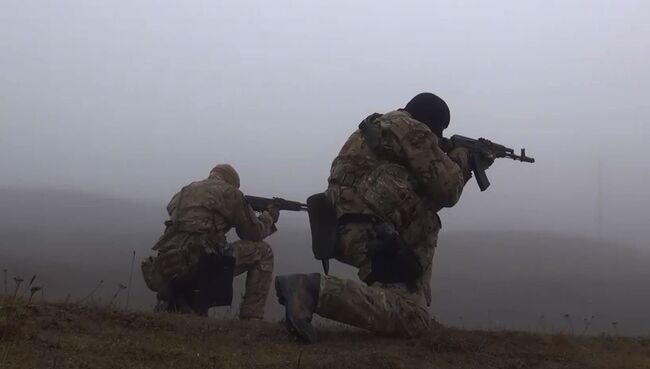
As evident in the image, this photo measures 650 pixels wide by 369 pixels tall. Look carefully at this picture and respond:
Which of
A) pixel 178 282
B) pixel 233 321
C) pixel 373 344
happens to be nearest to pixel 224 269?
pixel 178 282

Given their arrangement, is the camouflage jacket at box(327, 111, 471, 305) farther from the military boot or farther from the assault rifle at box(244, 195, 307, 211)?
the assault rifle at box(244, 195, 307, 211)

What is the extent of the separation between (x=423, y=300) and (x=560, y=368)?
1188 mm

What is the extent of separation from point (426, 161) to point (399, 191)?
33 centimetres

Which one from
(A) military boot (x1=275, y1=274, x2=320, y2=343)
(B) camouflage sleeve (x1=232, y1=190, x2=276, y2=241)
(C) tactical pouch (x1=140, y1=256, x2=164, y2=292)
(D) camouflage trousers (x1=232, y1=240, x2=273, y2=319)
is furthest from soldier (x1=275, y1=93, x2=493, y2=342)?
(C) tactical pouch (x1=140, y1=256, x2=164, y2=292)

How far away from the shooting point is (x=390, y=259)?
580cm

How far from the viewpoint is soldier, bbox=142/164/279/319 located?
852cm

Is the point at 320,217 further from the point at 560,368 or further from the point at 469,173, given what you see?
the point at 560,368

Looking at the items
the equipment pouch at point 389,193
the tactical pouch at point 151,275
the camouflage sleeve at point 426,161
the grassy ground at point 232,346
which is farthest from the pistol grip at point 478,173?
the tactical pouch at point 151,275

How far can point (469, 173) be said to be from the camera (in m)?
7.15

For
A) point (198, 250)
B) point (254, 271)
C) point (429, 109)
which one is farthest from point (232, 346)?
point (254, 271)

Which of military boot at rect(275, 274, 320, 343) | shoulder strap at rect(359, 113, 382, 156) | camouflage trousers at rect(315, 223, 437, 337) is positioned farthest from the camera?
shoulder strap at rect(359, 113, 382, 156)

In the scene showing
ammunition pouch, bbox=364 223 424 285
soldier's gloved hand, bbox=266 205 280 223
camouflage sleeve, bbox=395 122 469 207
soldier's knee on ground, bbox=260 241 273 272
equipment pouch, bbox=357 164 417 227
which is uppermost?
camouflage sleeve, bbox=395 122 469 207

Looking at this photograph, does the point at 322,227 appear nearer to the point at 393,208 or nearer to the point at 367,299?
the point at 393,208

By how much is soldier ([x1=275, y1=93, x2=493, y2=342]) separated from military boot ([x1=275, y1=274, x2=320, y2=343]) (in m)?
0.43
